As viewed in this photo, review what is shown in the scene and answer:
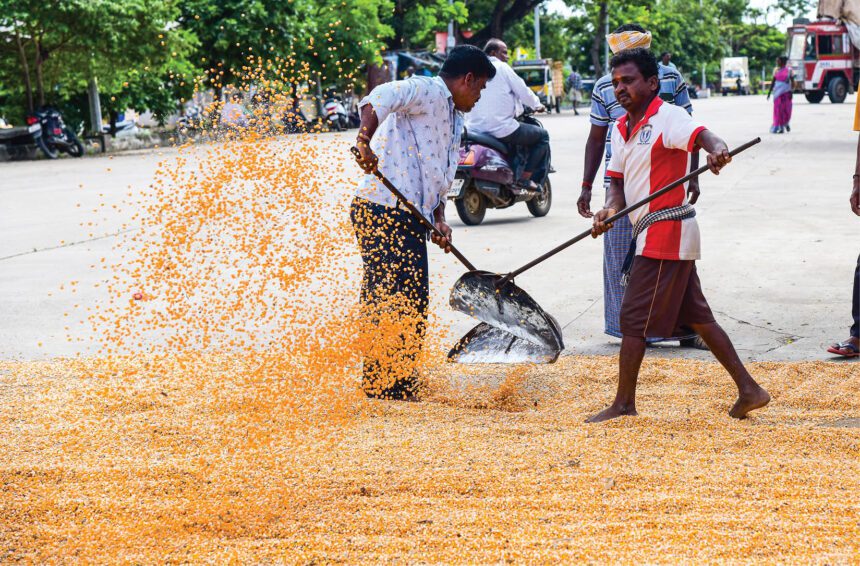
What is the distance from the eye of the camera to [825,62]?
41719 mm

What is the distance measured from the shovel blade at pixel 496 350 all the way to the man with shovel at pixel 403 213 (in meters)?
0.28

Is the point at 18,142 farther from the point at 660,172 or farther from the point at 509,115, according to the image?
the point at 660,172

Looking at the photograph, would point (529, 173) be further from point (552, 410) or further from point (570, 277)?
point (552, 410)

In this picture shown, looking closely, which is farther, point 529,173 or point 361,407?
point 529,173

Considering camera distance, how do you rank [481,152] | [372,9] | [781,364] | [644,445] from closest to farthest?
[644,445] → [781,364] → [481,152] → [372,9]

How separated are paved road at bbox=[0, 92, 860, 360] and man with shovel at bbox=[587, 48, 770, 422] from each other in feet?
4.25

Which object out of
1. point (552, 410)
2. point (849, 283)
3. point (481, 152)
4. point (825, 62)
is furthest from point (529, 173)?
point (825, 62)

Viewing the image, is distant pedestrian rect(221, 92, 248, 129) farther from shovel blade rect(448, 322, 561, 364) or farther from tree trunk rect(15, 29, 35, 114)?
tree trunk rect(15, 29, 35, 114)

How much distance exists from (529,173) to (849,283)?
4.33 meters

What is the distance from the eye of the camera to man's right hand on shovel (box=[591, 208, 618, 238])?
446 cm

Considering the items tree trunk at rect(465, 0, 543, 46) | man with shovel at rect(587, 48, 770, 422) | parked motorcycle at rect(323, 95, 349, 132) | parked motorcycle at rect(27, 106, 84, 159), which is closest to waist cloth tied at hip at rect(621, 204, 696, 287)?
man with shovel at rect(587, 48, 770, 422)

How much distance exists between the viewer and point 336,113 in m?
34.0

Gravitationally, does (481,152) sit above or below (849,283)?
above

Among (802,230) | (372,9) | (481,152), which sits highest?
(372,9)
